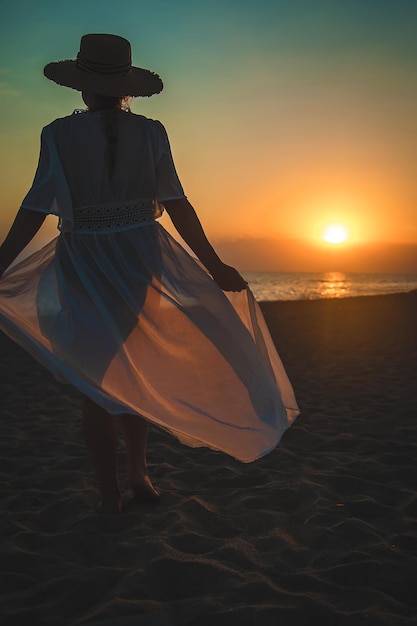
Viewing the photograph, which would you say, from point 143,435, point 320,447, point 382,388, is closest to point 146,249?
point 143,435

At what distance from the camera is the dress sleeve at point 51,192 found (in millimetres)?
2227

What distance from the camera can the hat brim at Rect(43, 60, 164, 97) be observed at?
232 centimetres

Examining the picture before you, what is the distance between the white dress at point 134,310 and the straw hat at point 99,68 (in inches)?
4.8

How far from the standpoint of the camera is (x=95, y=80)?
91.2 inches

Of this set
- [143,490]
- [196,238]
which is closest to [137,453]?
[143,490]

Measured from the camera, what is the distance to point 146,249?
240 centimetres

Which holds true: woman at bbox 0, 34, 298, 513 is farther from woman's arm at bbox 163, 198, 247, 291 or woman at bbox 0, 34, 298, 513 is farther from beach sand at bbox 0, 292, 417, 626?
beach sand at bbox 0, 292, 417, 626

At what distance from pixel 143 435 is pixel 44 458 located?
125 cm

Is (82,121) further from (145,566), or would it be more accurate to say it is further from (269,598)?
(269,598)

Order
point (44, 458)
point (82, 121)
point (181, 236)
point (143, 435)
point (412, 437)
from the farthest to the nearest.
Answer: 1. point (412, 437)
2. point (44, 458)
3. point (143, 435)
4. point (181, 236)
5. point (82, 121)

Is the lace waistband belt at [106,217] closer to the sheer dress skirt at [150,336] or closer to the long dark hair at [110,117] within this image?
the sheer dress skirt at [150,336]

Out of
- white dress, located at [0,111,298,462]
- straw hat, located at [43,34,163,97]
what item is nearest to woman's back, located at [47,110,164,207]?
white dress, located at [0,111,298,462]

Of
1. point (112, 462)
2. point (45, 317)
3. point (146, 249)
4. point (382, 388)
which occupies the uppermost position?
point (146, 249)

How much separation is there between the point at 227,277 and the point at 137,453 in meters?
1.01
